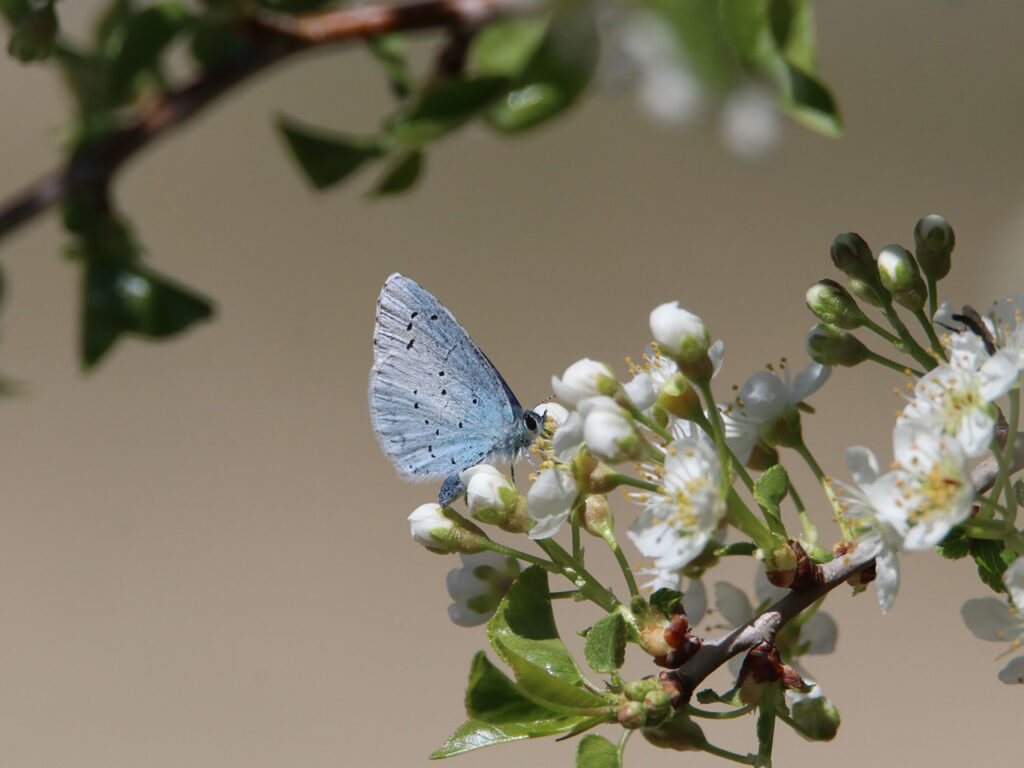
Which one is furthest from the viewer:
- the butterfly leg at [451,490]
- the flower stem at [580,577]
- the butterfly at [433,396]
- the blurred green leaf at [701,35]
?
the butterfly at [433,396]

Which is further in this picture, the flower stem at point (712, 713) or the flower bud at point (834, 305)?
the flower bud at point (834, 305)

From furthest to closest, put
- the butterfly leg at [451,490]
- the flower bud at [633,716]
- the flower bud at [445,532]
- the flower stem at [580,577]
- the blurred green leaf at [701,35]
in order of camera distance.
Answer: the butterfly leg at [451,490]
the flower bud at [445,532]
the flower stem at [580,577]
the flower bud at [633,716]
the blurred green leaf at [701,35]

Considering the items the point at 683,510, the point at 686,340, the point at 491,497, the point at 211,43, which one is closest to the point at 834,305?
the point at 686,340

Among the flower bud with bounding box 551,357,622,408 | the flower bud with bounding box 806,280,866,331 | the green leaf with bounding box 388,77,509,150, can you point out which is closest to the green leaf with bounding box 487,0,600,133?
the green leaf with bounding box 388,77,509,150

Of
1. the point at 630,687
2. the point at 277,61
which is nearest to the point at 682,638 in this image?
the point at 630,687

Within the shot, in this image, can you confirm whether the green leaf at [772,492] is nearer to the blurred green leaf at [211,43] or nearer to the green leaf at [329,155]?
the green leaf at [329,155]

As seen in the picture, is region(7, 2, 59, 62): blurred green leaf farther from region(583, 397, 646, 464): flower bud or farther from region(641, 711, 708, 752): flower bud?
region(641, 711, 708, 752): flower bud

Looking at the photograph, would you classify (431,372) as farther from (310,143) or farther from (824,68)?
(824,68)

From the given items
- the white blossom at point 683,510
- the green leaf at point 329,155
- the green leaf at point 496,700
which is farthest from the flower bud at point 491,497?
the green leaf at point 329,155
